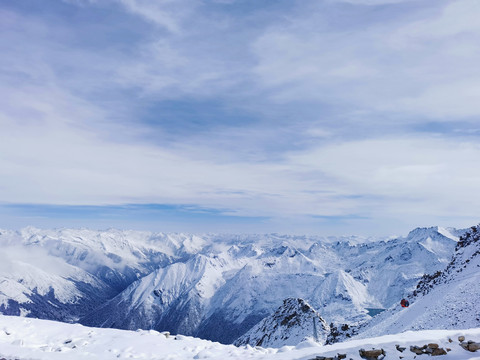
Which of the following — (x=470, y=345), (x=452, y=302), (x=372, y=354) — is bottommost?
(x=452, y=302)

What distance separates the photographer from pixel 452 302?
3894cm

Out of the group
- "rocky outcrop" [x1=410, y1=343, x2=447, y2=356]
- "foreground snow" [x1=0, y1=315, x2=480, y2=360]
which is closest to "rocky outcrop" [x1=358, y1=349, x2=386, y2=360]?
"foreground snow" [x1=0, y1=315, x2=480, y2=360]

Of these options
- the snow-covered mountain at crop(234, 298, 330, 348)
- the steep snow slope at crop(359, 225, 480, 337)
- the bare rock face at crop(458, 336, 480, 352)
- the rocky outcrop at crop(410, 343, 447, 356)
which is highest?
the bare rock face at crop(458, 336, 480, 352)

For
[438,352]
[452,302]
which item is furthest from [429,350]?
[452,302]

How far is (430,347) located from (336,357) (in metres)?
4.75

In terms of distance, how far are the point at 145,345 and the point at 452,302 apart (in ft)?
118

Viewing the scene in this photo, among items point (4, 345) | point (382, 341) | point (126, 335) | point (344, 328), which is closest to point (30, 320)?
point (4, 345)

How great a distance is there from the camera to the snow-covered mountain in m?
84.1

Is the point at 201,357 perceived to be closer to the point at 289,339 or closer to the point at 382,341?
the point at 382,341

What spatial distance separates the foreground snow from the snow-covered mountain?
63587 millimetres

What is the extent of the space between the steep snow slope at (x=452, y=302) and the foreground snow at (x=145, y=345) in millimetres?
17898

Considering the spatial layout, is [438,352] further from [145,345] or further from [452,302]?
[452,302]

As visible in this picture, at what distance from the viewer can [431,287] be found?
5672 centimetres

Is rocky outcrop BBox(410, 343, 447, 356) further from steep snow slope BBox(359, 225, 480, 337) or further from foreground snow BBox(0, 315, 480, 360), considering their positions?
steep snow slope BBox(359, 225, 480, 337)
